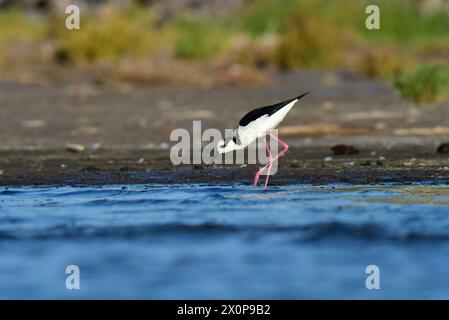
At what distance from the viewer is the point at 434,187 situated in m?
12.0

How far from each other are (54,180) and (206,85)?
535 inches

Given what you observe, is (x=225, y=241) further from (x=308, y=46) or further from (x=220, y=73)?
(x=308, y=46)

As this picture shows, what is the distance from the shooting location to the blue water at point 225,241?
8008mm

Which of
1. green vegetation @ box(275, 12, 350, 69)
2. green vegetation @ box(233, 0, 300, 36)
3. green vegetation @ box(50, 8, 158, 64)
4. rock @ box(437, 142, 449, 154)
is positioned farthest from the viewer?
green vegetation @ box(233, 0, 300, 36)

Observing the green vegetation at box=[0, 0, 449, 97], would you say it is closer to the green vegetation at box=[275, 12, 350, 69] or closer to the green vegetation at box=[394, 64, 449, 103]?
the green vegetation at box=[275, 12, 350, 69]

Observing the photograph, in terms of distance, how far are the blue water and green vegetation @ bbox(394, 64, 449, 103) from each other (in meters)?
8.54

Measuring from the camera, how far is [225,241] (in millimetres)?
9523

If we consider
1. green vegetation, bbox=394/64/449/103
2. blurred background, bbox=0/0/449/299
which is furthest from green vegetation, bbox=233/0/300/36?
green vegetation, bbox=394/64/449/103

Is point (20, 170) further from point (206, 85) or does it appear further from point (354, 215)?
point (206, 85)

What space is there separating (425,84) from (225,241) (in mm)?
11746

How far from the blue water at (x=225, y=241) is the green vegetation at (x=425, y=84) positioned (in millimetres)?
8543

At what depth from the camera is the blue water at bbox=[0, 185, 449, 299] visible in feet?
26.3

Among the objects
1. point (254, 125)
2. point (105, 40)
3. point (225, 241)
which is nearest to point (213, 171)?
point (254, 125)
